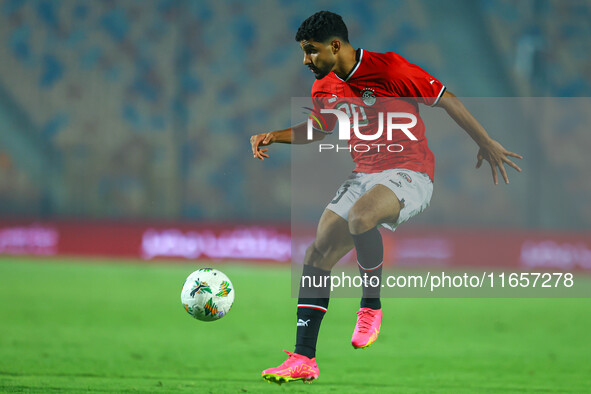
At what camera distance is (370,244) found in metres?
4.17

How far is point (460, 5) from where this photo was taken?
53.9 feet

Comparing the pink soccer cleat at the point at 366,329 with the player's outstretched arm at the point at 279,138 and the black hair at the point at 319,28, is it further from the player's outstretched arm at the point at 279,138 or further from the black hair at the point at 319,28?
the black hair at the point at 319,28

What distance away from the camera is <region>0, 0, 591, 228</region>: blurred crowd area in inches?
604

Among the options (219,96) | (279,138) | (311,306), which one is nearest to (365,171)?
(279,138)

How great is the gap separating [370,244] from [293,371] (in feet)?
2.77

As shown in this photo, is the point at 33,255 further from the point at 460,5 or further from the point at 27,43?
the point at 460,5

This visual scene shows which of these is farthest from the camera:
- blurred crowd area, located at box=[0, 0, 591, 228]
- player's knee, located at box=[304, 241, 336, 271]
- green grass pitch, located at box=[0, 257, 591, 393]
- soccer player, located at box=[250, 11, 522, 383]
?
blurred crowd area, located at box=[0, 0, 591, 228]

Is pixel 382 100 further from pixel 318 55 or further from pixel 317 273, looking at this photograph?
pixel 317 273

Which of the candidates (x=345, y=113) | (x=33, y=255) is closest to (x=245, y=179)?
(x=33, y=255)

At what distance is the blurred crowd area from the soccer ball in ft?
34.8

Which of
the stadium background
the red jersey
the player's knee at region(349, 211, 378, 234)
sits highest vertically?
the stadium background

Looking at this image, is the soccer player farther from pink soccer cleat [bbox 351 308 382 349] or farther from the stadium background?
the stadium background

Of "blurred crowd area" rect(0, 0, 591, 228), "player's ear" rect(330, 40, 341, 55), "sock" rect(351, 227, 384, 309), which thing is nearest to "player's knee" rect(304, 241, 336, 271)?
"sock" rect(351, 227, 384, 309)

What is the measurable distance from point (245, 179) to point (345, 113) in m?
11.1
